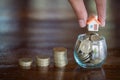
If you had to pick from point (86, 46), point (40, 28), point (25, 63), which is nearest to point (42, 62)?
point (25, 63)

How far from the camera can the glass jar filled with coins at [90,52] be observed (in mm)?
1074

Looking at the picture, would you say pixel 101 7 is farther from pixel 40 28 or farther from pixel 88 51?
pixel 40 28

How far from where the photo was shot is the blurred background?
128cm

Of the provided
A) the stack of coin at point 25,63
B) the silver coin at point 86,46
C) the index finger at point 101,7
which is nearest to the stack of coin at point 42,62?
the stack of coin at point 25,63

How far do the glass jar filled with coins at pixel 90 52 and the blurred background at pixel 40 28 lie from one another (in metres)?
0.13

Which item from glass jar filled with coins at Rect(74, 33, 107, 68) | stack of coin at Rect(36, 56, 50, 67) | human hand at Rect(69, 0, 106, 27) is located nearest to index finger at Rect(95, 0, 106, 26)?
human hand at Rect(69, 0, 106, 27)

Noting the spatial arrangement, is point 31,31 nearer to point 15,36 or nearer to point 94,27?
point 15,36

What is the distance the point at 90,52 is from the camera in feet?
3.51

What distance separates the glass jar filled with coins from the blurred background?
0.13 meters

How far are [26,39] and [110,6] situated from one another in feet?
2.35

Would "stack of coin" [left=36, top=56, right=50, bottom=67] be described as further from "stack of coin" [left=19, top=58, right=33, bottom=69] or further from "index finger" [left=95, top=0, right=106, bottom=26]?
"index finger" [left=95, top=0, right=106, bottom=26]

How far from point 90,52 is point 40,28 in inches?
20.5

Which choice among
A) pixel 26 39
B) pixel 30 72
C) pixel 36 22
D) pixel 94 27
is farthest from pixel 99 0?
pixel 36 22

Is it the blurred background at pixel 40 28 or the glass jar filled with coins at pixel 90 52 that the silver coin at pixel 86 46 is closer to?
the glass jar filled with coins at pixel 90 52
